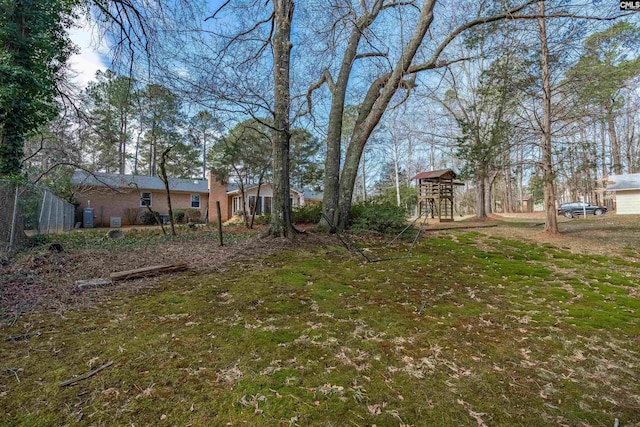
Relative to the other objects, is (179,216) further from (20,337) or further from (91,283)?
(20,337)

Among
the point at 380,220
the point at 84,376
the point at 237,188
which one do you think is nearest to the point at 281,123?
the point at 380,220

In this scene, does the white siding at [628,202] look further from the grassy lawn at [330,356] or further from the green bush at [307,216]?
the green bush at [307,216]

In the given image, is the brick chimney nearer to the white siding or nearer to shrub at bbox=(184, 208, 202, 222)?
shrub at bbox=(184, 208, 202, 222)

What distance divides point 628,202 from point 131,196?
3125 centimetres

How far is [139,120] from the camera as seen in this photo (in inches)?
862

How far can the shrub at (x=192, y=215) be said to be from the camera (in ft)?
63.3

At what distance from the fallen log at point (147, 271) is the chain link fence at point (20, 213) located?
293 cm

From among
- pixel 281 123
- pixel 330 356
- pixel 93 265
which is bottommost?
pixel 330 356

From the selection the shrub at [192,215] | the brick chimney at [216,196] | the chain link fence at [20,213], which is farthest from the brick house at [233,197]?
the chain link fence at [20,213]

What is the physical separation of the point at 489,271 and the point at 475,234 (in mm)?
4344

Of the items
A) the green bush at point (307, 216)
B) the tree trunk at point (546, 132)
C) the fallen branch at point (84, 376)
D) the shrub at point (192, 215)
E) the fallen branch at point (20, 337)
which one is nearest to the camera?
the fallen branch at point (84, 376)

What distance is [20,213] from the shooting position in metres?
6.05

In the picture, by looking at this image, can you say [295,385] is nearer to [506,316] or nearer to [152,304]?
[152,304]

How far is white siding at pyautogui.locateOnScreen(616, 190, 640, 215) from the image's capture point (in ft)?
56.9
